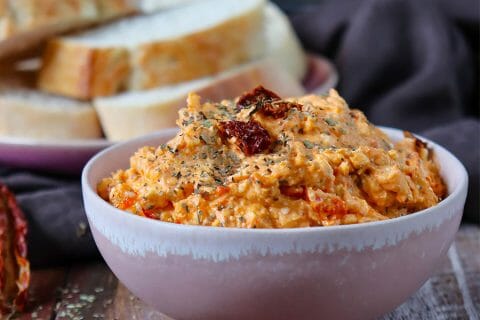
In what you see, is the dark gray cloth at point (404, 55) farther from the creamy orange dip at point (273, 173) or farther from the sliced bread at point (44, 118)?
the creamy orange dip at point (273, 173)

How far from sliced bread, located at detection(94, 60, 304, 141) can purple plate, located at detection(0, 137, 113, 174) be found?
1.07 feet

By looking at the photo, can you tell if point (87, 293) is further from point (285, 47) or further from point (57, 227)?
point (285, 47)

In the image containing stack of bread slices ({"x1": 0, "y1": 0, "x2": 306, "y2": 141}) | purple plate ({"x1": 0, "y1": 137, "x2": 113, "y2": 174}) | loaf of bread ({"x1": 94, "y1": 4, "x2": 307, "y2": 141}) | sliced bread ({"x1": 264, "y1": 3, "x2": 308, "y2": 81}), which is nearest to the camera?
purple plate ({"x1": 0, "y1": 137, "x2": 113, "y2": 174})

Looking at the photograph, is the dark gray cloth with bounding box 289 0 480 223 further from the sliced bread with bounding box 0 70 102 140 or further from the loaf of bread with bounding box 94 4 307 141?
the sliced bread with bounding box 0 70 102 140

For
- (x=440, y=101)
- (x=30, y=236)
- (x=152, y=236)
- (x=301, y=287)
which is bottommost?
(x=440, y=101)

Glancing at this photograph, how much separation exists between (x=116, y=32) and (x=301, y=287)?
83.8 inches

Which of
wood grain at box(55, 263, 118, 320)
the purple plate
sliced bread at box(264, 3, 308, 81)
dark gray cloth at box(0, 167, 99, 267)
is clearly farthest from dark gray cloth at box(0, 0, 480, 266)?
wood grain at box(55, 263, 118, 320)

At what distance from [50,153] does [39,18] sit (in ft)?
2.47

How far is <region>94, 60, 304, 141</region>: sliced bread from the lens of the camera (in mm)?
3000

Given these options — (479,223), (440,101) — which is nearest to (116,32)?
(440,101)

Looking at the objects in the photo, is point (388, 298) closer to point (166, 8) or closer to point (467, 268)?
point (467, 268)

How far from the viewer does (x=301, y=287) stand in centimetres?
164

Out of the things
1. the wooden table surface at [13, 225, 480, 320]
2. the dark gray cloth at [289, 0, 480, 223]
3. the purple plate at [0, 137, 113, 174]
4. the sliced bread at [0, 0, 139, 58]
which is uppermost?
the sliced bread at [0, 0, 139, 58]

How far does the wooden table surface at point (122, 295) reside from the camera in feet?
6.88
